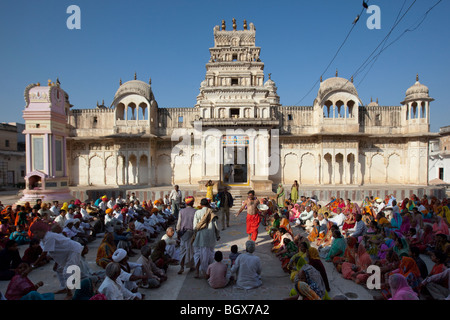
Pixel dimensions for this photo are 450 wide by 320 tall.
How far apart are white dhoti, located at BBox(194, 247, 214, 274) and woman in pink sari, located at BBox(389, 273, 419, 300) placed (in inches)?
148

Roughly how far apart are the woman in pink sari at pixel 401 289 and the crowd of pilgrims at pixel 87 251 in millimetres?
4576

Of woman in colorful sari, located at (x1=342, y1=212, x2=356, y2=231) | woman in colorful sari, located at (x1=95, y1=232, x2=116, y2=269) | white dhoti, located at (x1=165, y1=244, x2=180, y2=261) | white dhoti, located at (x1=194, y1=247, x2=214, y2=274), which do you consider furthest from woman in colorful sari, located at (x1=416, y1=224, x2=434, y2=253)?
woman in colorful sari, located at (x1=95, y1=232, x2=116, y2=269)

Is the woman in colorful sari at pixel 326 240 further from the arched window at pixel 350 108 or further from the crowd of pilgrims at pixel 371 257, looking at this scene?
the arched window at pixel 350 108

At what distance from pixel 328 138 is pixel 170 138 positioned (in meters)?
13.0

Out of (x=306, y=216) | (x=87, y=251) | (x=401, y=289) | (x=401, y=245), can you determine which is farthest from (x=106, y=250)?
(x=306, y=216)

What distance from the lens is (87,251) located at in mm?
5465

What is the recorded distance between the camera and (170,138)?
21.0 metres

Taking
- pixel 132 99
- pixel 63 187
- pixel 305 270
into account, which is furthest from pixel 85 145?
pixel 305 270

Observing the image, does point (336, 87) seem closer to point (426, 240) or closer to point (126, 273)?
point (426, 240)

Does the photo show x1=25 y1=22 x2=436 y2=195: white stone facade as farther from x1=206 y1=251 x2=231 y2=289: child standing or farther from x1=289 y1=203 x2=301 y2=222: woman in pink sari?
x1=206 y1=251 x2=231 y2=289: child standing

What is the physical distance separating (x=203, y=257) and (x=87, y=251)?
2.62 metres

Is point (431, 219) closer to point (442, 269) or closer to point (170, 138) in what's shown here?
point (442, 269)

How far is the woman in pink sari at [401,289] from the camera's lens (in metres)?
3.96

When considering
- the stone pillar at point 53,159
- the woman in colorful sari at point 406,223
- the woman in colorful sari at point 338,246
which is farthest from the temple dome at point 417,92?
the stone pillar at point 53,159
